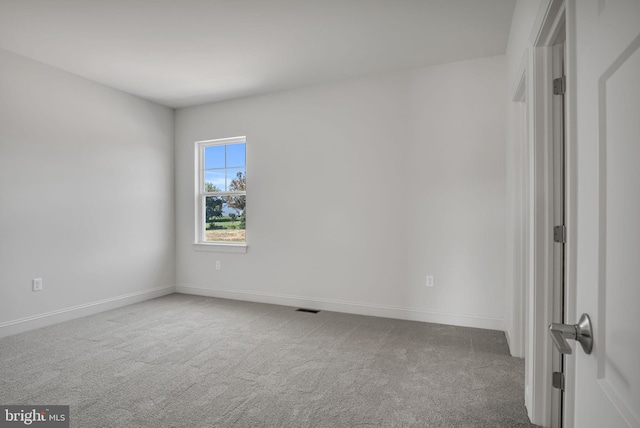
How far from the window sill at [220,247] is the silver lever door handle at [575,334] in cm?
423

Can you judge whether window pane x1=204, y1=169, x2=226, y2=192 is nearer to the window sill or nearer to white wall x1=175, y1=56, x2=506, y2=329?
white wall x1=175, y1=56, x2=506, y2=329

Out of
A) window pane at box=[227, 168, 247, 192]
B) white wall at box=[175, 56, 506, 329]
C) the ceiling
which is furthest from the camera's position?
window pane at box=[227, 168, 247, 192]

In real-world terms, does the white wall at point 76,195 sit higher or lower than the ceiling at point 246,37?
lower

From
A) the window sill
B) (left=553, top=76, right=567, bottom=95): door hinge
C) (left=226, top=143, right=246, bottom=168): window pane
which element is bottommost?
the window sill

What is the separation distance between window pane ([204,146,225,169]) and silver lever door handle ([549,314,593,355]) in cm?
477

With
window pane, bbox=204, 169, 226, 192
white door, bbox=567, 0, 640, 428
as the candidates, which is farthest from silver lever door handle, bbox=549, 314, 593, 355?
window pane, bbox=204, 169, 226, 192

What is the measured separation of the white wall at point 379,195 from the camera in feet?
11.6

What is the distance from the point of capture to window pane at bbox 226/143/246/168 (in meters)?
4.87

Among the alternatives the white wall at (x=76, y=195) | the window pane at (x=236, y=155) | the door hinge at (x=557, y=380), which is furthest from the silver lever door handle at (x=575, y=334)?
the window pane at (x=236, y=155)

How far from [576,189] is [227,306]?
413cm

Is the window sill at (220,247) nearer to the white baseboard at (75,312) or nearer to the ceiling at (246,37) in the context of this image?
the white baseboard at (75,312)

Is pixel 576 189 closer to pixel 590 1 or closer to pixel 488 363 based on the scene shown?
pixel 590 1

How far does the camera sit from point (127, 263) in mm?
4516

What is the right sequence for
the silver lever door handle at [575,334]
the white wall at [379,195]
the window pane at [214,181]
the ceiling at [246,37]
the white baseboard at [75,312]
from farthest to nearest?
the window pane at [214,181]
the white wall at [379,195]
the white baseboard at [75,312]
the ceiling at [246,37]
the silver lever door handle at [575,334]
